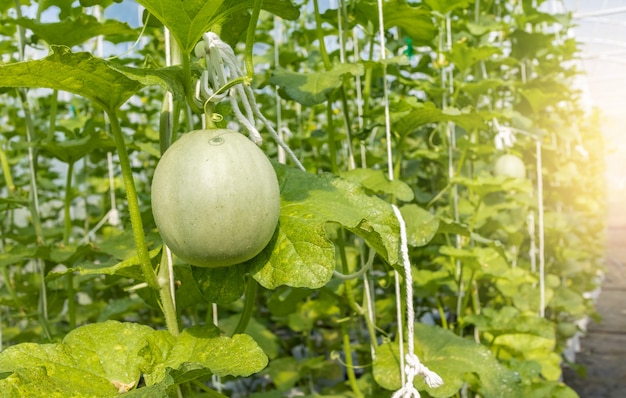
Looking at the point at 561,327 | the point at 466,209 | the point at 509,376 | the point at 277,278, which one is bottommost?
the point at 561,327

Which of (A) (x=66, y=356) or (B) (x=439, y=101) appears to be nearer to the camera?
(A) (x=66, y=356)

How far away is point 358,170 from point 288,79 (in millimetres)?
301

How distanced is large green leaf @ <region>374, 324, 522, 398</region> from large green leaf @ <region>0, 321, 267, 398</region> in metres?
0.65

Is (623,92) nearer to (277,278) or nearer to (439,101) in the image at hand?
(439,101)

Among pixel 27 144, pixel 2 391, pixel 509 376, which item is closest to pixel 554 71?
pixel 509 376

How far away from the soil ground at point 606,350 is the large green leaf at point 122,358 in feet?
9.66

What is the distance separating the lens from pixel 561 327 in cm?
335

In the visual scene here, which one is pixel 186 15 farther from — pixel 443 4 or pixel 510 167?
pixel 510 167

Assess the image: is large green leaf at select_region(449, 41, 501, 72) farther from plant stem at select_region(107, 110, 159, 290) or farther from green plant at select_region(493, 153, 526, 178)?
plant stem at select_region(107, 110, 159, 290)

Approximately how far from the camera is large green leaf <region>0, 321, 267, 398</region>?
836mm

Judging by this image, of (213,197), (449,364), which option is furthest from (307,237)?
(449,364)

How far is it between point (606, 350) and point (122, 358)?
3.92 meters

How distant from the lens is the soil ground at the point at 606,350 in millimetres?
3404

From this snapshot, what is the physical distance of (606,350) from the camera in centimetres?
409
